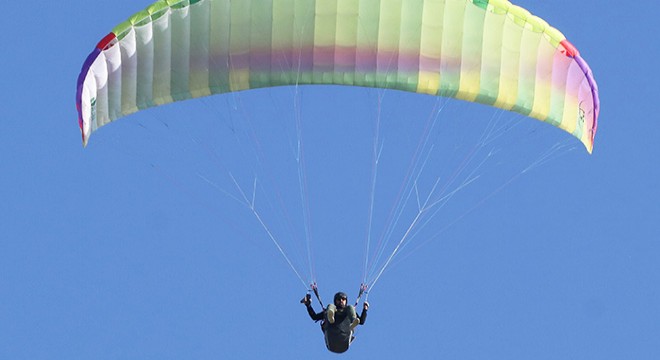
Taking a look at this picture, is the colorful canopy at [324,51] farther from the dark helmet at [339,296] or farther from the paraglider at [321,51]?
the dark helmet at [339,296]

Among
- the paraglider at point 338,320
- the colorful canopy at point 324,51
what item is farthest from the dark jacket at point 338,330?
the colorful canopy at point 324,51

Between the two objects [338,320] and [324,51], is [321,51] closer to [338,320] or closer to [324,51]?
[324,51]

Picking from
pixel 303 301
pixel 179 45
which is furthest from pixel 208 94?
pixel 303 301

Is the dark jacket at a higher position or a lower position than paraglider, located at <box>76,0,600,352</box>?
lower

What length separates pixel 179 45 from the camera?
3388cm

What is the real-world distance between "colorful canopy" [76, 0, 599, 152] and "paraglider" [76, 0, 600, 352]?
13 millimetres

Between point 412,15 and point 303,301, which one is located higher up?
point 412,15

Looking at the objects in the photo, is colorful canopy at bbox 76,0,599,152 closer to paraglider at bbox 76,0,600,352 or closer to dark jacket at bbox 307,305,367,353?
paraglider at bbox 76,0,600,352

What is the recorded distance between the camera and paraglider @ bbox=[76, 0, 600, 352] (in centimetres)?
3369

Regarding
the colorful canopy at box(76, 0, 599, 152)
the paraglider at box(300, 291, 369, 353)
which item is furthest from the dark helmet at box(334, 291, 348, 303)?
the colorful canopy at box(76, 0, 599, 152)

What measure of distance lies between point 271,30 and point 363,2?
47.6 inches

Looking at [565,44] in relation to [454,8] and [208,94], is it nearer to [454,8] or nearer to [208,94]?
[454,8]

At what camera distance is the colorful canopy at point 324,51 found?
111 feet

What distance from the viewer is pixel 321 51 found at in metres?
33.9
